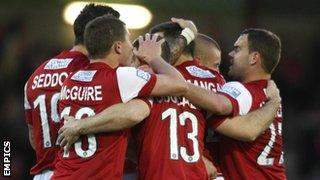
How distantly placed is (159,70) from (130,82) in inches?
10.1

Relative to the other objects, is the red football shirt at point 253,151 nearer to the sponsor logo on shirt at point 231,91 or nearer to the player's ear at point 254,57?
the sponsor logo on shirt at point 231,91

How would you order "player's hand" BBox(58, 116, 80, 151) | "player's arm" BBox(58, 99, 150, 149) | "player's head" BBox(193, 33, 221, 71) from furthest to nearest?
"player's head" BBox(193, 33, 221, 71)
"player's hand" BBox(58, 116, 80, 151)
"player's arm" BBox(58, 99, 150, 149)

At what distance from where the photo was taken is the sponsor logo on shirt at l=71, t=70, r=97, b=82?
16.9ft

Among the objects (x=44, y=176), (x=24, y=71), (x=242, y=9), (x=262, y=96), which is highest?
(x=242, y=9)

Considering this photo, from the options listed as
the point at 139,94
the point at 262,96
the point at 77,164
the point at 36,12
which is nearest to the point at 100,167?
the point at 77,164

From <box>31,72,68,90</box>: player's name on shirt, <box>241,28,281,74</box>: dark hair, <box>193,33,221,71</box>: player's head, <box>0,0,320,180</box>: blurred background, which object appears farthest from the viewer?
<box>0,0,320,180</box>: blurred background

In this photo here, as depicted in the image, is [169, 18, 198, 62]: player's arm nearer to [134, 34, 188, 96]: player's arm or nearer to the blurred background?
[134, 34, 188, 96]: player's arm

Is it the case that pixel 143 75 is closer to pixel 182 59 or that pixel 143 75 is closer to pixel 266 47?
pixel 182 59

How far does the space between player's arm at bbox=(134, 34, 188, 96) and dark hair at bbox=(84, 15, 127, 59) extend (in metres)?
0.19

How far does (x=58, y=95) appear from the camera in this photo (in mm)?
5859

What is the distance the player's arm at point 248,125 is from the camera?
17.8ft

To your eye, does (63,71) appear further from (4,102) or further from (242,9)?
(242,9)

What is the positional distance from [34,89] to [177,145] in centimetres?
135

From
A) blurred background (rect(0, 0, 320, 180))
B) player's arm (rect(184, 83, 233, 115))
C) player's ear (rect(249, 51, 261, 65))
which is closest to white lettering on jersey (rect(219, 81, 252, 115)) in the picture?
player's arm (rect(184, 83, 233, 115))
